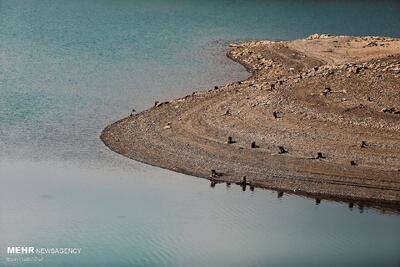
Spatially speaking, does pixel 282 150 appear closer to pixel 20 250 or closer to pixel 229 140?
pixel 229 140

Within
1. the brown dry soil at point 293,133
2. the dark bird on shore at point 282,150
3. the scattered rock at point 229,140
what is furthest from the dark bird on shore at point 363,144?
the scattered rock at point 229,140

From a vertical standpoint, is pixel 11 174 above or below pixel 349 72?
below

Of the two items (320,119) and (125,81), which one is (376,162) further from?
(125,81)

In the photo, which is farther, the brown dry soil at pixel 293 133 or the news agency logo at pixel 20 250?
the brown dry soil at pixel 293 133

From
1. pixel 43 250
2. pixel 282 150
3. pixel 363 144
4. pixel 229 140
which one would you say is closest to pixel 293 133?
pixel 282 150

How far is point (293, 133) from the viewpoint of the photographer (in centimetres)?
4016

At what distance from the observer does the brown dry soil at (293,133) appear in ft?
116

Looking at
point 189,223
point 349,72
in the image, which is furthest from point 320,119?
point 189,223

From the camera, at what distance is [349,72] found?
47.8 meters

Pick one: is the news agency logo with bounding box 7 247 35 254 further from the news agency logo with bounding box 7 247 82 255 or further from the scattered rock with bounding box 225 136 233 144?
the scattered rock with bounding box 225 136 233 144

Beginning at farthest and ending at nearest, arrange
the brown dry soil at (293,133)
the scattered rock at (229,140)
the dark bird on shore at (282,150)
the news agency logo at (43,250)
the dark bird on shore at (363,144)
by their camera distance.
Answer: the scattered rock at (229,140), the dark bird on shore at (363,144), the dark bird on shore at (282,150), the brown dry soil at (293,133), the news agency logo at (43,250)

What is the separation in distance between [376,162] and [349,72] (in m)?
12.7

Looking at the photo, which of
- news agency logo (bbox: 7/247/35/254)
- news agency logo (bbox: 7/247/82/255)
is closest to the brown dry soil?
news agency logo (bbox: 7/247/82/255)

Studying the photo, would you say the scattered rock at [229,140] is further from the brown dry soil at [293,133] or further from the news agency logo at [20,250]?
the news agency logo at [20,250]
